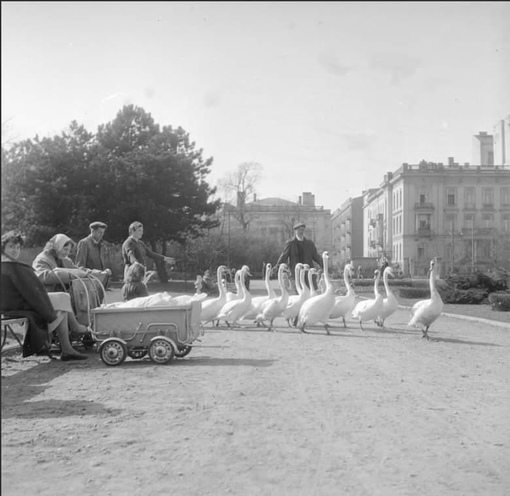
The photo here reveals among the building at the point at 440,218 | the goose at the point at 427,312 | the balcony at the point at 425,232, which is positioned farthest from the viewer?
the balcony at the point at 425,232

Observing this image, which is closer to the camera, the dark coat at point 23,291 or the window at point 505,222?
the dark coat at point 23,291

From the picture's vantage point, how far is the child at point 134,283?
35.2 feet

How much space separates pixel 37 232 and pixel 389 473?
A: 26216 mm

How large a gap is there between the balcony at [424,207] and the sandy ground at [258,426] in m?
56.0

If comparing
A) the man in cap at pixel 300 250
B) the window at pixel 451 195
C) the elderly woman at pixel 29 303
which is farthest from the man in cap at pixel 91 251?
the window at pixel 451 195

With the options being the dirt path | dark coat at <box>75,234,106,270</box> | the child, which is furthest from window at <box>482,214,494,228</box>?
the dirt path

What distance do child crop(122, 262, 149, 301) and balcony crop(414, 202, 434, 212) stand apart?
5589 cm

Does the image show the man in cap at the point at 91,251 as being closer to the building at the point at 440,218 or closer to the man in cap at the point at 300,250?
the man in cap at the point at 300,250

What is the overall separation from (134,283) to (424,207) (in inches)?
2234

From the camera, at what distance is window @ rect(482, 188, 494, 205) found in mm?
51481

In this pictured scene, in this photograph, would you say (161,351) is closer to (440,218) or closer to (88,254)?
(88,254)

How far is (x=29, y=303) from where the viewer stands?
3.61m

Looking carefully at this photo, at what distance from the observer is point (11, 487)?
391 centimetres

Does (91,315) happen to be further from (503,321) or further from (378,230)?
(378,230)
